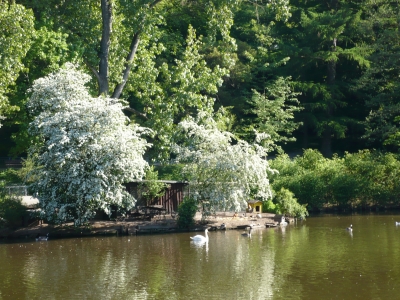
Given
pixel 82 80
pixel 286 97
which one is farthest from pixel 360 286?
pixel 286 97

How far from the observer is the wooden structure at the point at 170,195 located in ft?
112

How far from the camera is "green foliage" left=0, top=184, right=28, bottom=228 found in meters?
31.5

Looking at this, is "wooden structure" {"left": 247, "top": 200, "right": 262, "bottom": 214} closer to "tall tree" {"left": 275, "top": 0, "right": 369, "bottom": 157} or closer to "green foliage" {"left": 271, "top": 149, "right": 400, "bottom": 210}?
"green foliage" {"left": 271, "top": 149, "right": 400, "bottom": 210}

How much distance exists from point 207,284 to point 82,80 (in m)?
16.6

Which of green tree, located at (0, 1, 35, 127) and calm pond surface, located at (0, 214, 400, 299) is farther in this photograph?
green tree, located at (0, 1, 35, 127)

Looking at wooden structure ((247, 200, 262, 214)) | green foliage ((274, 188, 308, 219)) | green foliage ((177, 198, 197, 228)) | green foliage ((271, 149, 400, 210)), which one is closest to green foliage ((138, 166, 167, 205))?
green foliage ((177, 198, 197, 228))

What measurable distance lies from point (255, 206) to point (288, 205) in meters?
1.82

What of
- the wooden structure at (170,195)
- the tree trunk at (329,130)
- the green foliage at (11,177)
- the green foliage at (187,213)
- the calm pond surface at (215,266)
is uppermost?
the tree trunk at (329,130)

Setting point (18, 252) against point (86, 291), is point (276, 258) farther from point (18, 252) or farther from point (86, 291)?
point (18, 252)

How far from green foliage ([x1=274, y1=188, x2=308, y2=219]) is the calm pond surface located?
3.81 meters

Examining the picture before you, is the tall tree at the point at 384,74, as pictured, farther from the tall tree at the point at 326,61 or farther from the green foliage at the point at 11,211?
the green foliage at the point at 11,211

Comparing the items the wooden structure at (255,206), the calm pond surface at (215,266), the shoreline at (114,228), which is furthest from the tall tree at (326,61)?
the calm pond surface at (215,266)

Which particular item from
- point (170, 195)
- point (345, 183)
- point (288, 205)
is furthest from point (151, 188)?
point (345, 183)

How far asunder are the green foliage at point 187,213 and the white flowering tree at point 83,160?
2.38 meters
